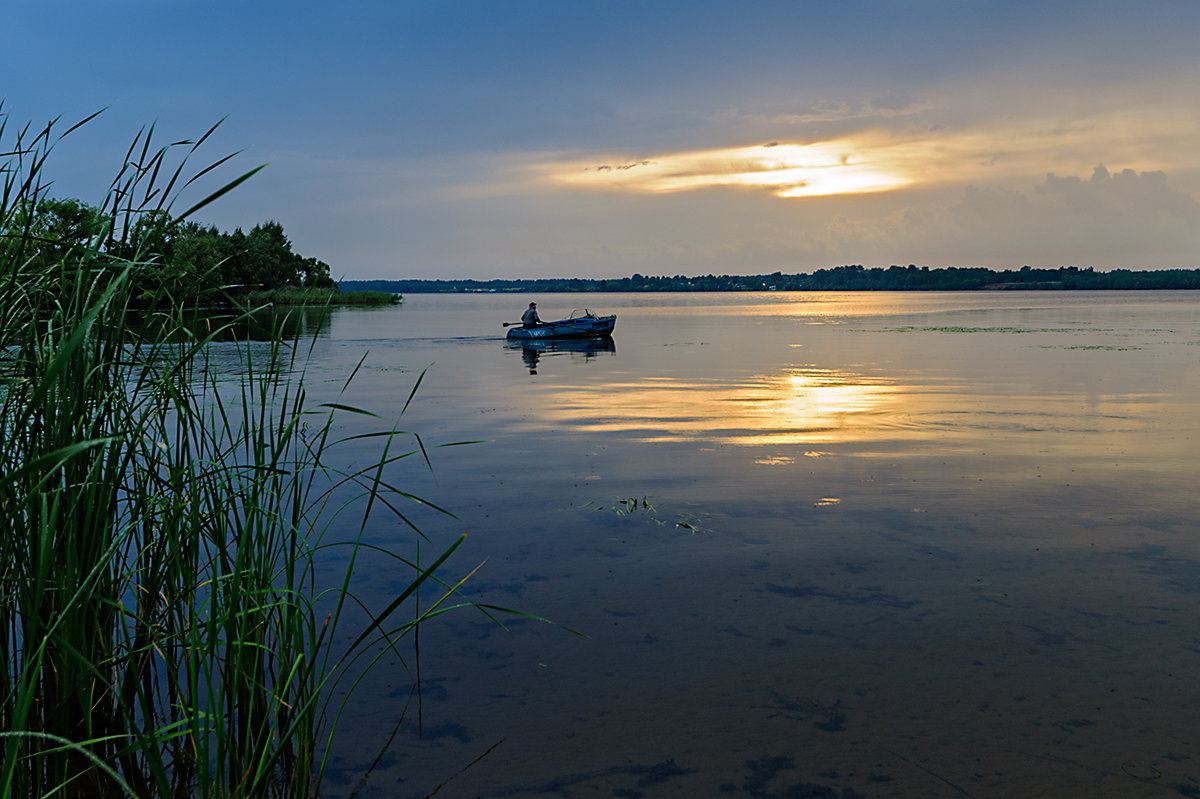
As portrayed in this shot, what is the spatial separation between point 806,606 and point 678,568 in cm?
134

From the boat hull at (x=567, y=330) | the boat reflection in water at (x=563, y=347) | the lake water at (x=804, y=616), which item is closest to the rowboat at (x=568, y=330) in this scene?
the boat hull at (x=567, y=330)

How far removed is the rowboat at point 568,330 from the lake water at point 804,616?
80.7 ft

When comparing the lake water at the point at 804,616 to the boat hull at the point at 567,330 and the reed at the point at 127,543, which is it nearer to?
the reed at the point at 127,543

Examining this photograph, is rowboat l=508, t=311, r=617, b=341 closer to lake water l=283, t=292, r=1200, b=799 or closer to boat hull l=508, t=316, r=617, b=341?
boat hull l=508, t=316, r=617, b=341

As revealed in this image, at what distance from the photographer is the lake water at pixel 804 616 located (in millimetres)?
4910

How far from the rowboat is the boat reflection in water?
35 cm

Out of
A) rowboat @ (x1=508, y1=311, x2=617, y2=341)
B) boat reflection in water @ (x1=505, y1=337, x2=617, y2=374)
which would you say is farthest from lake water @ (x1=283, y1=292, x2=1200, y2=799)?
rowboat @ (x1=508, y1=311, x2=617, y2=341)

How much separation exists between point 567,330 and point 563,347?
1.39m

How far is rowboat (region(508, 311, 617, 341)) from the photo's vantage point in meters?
40.5

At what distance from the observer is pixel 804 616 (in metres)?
6.83

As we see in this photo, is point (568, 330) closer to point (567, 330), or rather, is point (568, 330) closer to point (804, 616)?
point (567, 330)

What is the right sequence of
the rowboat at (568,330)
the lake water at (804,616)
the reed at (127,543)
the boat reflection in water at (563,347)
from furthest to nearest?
the rowboat at (568,330)
the boat reflection in water at (563,347)
the lake water at (804,616)
the reed at (127,543)

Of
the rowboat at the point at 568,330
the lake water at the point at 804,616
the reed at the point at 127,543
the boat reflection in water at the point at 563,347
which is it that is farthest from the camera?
the rowboat at the point at 568,330

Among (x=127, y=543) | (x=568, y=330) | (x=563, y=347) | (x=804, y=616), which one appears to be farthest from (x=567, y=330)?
(x=127, y=543)
